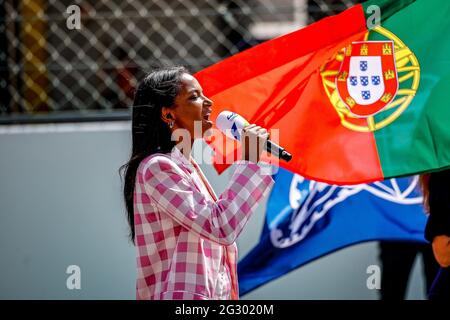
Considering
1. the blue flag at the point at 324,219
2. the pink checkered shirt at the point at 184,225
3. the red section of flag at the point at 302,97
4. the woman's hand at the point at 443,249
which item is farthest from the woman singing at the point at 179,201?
the blue flag at the point at 324,219

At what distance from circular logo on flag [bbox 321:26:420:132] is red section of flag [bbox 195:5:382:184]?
38 millimetres

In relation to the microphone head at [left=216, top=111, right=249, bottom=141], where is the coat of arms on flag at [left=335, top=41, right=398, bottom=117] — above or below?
above

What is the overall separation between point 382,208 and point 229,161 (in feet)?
3.29

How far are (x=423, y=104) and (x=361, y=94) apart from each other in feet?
0.82

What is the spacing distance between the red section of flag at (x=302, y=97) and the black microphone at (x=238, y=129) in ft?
1.55

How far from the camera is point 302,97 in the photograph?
3172 millimetres

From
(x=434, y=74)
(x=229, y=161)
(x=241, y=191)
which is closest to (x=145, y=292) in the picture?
(x=241, y=191)

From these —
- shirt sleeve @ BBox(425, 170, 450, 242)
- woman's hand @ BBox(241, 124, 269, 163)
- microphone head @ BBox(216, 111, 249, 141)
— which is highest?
microphone head @ BBox(216, 111, 249, 141)

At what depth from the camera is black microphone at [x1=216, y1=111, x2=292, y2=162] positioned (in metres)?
2.56

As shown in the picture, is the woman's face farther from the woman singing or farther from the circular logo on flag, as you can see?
the circular logo on flag

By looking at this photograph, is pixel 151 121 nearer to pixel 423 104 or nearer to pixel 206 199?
pixel 206 199

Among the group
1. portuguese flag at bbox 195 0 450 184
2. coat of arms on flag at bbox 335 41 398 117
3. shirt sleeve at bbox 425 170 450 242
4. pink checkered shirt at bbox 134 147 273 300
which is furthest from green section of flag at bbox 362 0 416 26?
pink checkered shirt at bbox 134 147 273 300

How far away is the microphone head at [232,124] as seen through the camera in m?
2.61

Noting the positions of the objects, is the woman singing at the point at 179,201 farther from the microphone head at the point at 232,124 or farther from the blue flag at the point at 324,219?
the blue flag at the point at 324,219
